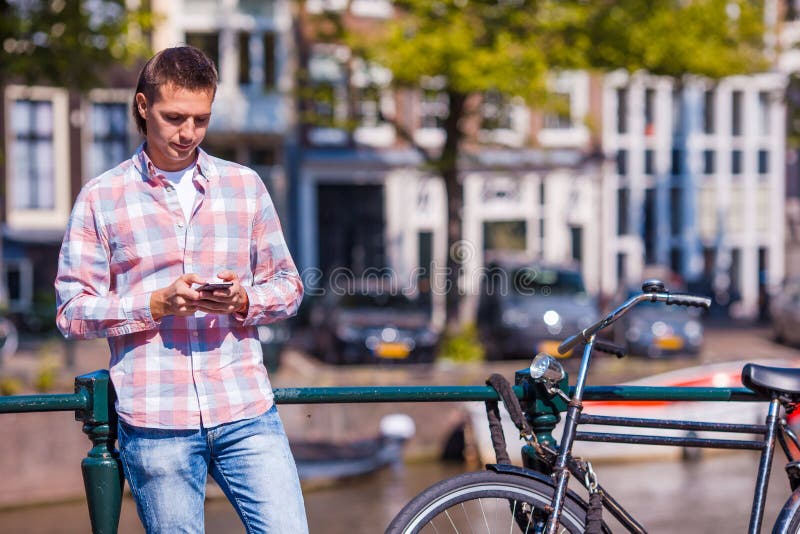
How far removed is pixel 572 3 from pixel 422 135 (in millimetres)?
11143

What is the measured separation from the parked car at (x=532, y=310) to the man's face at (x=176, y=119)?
13390mm

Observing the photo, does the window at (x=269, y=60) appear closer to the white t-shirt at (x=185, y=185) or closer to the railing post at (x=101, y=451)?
the railing post at (x=101, y=451)

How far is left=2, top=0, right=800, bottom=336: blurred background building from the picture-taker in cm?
2438

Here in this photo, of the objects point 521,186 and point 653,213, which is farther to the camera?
point 653,213

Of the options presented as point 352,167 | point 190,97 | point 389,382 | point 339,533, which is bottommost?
point 339,533

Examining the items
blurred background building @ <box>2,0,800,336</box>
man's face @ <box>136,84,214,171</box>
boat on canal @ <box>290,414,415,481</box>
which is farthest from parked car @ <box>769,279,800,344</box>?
man's face @ <box>136,84,214,171</box>

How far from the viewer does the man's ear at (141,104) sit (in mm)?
2496

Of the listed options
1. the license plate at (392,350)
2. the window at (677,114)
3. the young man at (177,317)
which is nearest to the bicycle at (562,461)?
the young man at (177,317)

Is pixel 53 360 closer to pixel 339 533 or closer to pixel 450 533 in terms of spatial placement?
pixel 339 533

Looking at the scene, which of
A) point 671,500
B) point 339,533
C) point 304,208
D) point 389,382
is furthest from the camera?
point 304,208

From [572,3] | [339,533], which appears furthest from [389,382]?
[572,3]

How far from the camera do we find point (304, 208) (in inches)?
1033

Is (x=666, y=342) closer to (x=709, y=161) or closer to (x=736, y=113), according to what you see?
(x=709, y=161)

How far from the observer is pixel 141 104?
2512 millimetres
